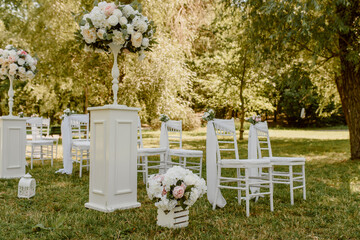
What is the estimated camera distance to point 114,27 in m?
4.27

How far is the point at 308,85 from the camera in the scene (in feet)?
30.5

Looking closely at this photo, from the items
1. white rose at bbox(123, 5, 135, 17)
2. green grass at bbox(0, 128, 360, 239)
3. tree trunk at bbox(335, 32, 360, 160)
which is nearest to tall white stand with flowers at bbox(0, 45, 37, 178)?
green grass at bbox(0, 128, 360, 239)

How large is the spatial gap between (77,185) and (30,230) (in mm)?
2516

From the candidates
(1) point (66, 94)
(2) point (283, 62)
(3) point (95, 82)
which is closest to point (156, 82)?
(3) point (95, 82)

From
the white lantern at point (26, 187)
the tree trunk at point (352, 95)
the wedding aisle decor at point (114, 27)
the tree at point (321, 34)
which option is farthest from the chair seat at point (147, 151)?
the tree trunk at point (352, 95)

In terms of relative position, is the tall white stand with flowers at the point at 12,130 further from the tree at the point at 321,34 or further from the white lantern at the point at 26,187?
the tree at the point at 321,34

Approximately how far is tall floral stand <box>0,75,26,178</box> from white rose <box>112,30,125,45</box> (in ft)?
11.7

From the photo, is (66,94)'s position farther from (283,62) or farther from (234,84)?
(283,62)

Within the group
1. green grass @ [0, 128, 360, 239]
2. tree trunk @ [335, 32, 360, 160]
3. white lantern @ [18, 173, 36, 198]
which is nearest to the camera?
green grass @ [0, 128, 360, 239]

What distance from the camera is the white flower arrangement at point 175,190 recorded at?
11.8 ft

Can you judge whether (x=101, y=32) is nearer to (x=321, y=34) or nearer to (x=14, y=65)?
(x=14, y=65)

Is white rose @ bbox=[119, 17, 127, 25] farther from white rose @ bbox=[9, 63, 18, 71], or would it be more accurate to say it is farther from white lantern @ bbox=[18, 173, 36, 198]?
white rose @ bbox=[9, 63, 18, 71]

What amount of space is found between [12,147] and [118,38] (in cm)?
392

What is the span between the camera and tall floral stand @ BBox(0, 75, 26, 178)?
6809mm
